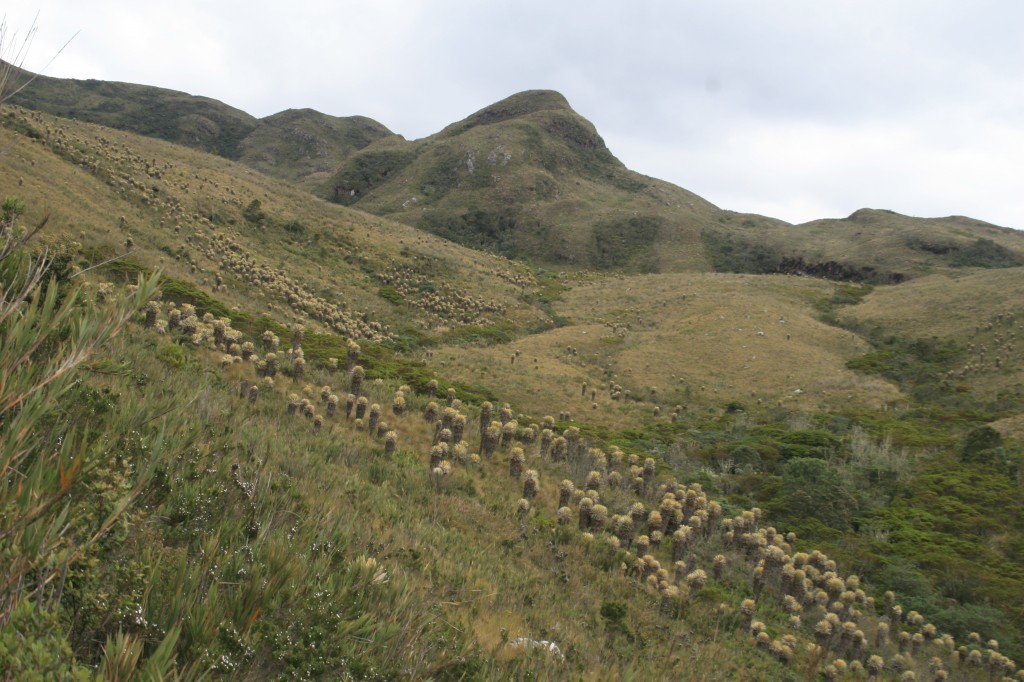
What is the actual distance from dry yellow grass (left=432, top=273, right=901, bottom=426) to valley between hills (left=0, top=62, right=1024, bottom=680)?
27 centimetres

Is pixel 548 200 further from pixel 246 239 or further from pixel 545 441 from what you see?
pixel 545 441

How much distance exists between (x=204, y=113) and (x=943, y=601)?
178 m

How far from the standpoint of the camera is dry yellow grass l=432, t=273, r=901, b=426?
2427 centimetres

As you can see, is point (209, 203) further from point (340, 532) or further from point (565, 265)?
point (565, 265)

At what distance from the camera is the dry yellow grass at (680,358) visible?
24266 mm

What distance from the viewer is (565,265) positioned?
7775 centimetres

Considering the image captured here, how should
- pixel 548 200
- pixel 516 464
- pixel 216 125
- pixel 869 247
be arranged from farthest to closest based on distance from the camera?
pixel 216 125, pixel 548 200, pixel 869 247, pixel 516 464

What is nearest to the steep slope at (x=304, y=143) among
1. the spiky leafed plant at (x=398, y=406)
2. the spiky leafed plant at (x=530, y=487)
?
the spiky leafed plant at (x=398, y=406)

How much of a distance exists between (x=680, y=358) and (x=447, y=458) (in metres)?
24.6

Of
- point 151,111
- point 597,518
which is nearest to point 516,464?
point 597,518

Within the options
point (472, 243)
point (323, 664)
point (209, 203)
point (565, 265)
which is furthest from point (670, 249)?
point (323, 664)

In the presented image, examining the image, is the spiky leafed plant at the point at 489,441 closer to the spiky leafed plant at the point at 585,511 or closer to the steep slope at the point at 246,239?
the spiky leafed plant at the point at 585,511

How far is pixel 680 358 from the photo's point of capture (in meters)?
32.0

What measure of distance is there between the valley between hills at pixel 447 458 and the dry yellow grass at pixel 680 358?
10.6 inches
